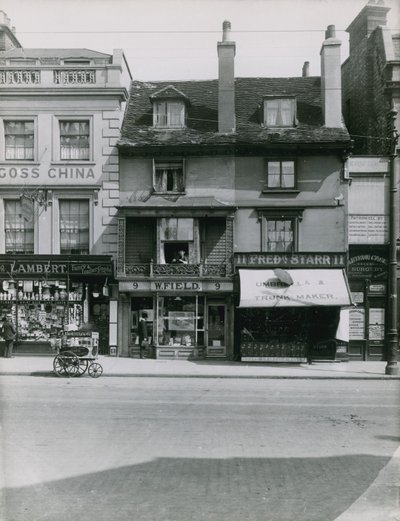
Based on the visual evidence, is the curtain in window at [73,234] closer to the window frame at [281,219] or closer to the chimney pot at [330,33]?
the window frame at [281,219]

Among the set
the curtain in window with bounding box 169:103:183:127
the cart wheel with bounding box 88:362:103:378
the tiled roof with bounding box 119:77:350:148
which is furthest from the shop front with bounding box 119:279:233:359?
the curtain in window with bounding box 169:103:183:127

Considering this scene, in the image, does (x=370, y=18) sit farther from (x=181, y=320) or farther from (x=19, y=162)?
(x=19, y=162)

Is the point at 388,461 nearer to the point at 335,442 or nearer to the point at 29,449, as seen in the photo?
the point at 335,442

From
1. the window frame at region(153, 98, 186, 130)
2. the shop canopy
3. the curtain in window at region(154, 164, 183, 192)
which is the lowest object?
the shop canopy

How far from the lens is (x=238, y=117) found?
25.5 meters

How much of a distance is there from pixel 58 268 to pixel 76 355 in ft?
21.4

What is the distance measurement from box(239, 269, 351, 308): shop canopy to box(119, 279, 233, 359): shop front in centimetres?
146

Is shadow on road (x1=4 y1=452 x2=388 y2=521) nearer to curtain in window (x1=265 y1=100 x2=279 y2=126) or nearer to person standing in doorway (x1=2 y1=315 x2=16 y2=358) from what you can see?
person standing in doorway (x1=2 y1=315 x2=16 y2=358)

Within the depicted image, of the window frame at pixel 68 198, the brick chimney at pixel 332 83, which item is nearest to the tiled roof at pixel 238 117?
the brick chimney at pixel 332 83

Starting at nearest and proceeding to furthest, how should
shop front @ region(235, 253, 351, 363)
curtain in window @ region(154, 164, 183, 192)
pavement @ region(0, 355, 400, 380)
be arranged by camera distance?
1. pavement @ region(0, 355, 400, 380)
2. shop front @ region(235, 253, 351, 363)
3. curtain in window @ region(154, 164, 183, 192)

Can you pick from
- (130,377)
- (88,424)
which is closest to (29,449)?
(88,424)

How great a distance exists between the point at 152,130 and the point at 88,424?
16.2 meters

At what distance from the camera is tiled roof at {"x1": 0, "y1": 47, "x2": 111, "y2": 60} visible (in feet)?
87.8

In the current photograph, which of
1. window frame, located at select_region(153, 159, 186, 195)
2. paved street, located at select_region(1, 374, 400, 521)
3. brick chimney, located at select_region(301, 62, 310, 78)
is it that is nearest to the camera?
paved street, located at select_region(1, 374, 400, 521)
